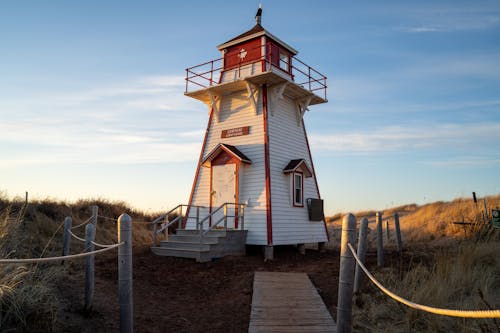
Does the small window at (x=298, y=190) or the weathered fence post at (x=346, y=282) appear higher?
the small window at (x=298, y=190)

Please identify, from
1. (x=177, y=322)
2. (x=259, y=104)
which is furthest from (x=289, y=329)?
(x=259, y=104)

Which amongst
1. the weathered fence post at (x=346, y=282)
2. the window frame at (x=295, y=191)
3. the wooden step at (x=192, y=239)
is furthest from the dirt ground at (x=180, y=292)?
the window frame at (x=295, y=191)

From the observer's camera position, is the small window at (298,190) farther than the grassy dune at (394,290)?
Yes

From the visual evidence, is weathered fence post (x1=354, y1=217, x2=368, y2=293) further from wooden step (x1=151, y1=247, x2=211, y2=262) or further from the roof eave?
the roof eave

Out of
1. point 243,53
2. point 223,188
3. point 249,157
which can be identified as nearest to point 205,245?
point 223,188

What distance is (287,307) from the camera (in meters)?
7.66

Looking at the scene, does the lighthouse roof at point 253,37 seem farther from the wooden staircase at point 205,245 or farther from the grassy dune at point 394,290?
the grassy dune at point 394,290

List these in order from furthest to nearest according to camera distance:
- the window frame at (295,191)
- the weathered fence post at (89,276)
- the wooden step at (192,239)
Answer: the window frame at (295,191) → the wooden step at (192,239) → the weathered fence post at (89,276)

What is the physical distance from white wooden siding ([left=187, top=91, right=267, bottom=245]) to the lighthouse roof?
2304 mm

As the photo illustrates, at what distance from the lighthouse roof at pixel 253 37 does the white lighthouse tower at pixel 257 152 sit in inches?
1.7

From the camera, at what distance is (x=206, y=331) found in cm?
689

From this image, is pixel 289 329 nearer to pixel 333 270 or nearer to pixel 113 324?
pixel 113 324

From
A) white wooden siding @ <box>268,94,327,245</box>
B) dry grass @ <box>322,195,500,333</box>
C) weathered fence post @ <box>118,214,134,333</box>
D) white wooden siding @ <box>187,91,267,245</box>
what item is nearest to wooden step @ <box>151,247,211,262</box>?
white wooden siding @ <box>187,91,267,245</box>

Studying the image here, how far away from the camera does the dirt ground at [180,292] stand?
6.82 meters
